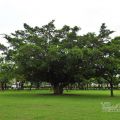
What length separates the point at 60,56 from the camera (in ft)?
134

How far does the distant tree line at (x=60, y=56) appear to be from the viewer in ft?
133

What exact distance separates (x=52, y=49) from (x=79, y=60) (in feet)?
11.1

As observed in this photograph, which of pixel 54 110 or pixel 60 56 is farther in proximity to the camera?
pixel 60 56

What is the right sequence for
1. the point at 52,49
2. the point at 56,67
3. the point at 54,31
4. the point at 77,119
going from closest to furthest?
1. the point at 77,119
2. the point at 52,49
3. the point at 56,67
4. the point at 54,31

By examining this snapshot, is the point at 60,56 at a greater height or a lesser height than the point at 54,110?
greater

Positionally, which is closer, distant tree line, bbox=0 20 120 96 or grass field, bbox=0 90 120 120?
grass field, bbox=0 90 120 120

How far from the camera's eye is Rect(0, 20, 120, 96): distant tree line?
133ft

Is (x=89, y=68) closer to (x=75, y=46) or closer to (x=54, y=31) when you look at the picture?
(x=75, y=46)

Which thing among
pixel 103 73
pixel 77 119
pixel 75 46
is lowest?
pixel 77 119

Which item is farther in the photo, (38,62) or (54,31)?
(54,31)

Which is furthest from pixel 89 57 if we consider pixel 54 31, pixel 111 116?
pixel 111 116

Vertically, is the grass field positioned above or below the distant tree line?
below

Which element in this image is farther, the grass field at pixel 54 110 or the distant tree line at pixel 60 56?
the distant tree line at pixel 60 56

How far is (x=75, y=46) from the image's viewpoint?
41.9 metres
